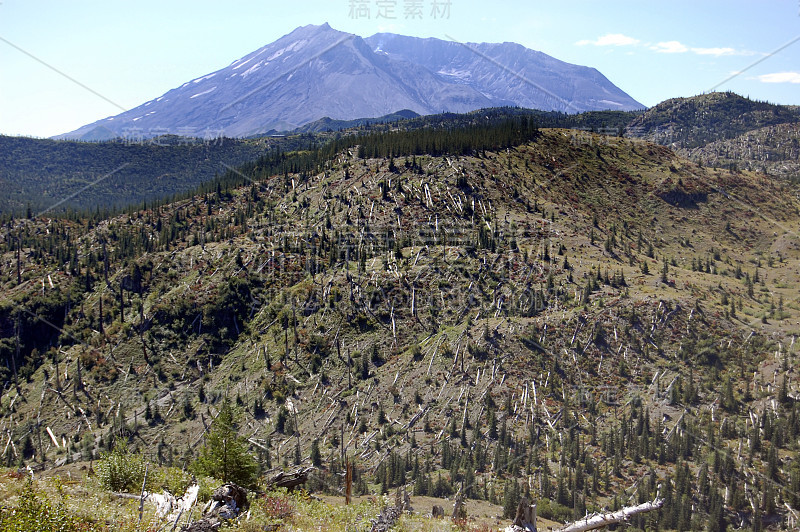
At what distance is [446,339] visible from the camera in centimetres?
5231

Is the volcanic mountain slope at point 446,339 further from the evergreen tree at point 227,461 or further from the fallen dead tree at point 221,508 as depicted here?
the fallen dead tree at point 221,508

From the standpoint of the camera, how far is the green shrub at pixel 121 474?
18312 millimetres

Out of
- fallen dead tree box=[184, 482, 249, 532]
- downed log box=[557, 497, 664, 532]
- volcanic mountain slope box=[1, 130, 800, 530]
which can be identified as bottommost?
volcanic mountain slope box=[1, 130, 800, 530]

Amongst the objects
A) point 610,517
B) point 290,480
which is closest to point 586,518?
point 610,517

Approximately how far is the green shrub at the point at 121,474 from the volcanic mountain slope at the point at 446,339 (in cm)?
1725

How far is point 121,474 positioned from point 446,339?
36.8 metres

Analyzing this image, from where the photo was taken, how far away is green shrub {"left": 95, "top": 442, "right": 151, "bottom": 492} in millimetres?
18312

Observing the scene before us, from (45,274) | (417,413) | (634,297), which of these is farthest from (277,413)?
(45,274)

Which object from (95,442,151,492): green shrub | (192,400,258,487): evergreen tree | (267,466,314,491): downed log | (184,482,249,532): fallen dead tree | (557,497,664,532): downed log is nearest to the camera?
(557,497,664,532): downed log

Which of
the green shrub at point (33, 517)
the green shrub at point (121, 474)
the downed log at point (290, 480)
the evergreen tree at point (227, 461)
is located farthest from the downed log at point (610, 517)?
the green shrub at point (121, 474)

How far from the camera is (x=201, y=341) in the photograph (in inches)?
2479

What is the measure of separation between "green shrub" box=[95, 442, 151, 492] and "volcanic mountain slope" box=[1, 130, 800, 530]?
17252mm

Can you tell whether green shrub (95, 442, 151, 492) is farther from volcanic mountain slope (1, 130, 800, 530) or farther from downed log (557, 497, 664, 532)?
volcanic mountain slope (1, 130, 800, 530)

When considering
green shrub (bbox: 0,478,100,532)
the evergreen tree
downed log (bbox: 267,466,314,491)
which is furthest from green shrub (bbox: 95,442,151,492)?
green shrub (bbox: 0,478,100,532)
